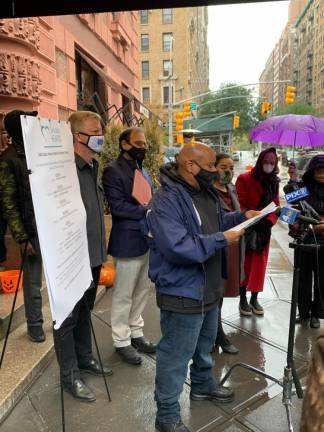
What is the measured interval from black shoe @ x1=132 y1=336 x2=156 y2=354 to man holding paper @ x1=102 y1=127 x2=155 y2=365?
12cm

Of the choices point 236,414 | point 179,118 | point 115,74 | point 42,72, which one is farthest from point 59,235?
point 179,118

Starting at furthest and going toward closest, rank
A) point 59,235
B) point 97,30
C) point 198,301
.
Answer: point 97,30 → point 198,301 → point 59,235

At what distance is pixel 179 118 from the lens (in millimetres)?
28281

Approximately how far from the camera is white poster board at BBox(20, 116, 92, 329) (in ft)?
6.55

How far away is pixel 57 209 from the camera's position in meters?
2.21

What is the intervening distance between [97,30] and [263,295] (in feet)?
26.5

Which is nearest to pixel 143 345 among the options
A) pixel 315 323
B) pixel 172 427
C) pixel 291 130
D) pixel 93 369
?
pixel 93 369

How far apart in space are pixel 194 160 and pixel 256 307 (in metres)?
2.74

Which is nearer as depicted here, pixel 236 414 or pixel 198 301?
pixel 198 301

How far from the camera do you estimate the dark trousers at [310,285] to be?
4242 millimetres

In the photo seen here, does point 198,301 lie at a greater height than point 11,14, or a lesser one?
lesser

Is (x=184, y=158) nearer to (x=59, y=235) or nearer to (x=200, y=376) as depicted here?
(x=59, y=235)

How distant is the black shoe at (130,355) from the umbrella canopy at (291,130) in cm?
308

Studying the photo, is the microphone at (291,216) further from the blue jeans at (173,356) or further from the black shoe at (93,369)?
the black shoe at (93,369)
